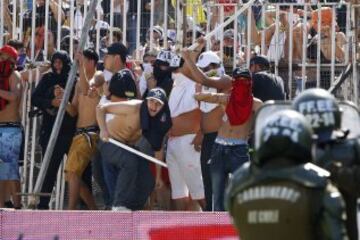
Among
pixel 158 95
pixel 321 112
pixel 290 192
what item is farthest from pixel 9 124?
pixel 290 192

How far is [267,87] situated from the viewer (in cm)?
1456

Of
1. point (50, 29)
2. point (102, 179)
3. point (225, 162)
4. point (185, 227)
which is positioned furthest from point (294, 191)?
point (50, 29)

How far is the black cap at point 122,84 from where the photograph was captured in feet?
47.9

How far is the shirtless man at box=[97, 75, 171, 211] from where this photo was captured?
1429 centimetres

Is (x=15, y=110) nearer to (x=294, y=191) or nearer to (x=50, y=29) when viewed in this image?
(x=50, y=29)

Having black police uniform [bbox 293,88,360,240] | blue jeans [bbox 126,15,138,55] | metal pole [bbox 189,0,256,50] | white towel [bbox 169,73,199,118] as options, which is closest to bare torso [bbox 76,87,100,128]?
white towel [bbox 169,73,199,118]

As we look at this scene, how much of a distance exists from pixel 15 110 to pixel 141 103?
1636 millimetres

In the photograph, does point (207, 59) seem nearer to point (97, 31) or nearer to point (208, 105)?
point (208, 105)

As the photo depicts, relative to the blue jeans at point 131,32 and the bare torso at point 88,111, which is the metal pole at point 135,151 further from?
the blue jeans at point 131,32

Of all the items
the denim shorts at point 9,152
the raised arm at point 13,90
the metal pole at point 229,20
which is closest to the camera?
the denim shorts at point 9,152

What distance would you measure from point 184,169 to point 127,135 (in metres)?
0.70

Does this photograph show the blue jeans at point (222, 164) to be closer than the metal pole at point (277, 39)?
Yes

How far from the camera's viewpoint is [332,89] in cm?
1530

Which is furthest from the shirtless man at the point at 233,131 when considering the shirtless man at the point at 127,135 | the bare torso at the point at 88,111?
the bare torso at the point at 88,111
